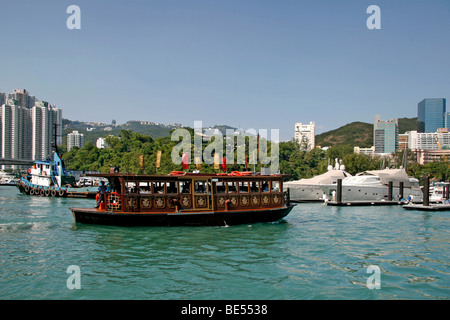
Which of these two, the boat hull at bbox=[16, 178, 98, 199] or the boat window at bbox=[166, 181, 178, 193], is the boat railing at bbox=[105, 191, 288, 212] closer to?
the boat window at bbox=[166, 181, 178, 193]

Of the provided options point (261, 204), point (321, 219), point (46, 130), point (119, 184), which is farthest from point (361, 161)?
Answer: point (46, 130)

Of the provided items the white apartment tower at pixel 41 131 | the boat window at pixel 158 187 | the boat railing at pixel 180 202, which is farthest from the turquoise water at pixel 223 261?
the white apartment tower at pixel 41 131

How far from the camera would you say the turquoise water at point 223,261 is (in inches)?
408

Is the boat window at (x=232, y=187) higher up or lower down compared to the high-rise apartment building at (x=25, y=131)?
lower down

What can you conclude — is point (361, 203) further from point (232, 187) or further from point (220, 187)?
point (220, 187)

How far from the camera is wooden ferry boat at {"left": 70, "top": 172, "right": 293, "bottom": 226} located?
1981 cm

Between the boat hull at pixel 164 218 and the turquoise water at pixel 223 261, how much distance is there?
14.8 inches

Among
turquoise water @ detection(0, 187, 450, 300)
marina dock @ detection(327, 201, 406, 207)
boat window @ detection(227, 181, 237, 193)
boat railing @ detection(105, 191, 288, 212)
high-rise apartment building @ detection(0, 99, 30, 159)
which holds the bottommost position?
marina dock @ detection(327, 201, 406, 207)

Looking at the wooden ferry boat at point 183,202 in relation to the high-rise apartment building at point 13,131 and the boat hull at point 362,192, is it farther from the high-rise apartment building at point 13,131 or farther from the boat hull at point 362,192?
the high-rise apartment building at point 13,131

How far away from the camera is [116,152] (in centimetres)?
9425

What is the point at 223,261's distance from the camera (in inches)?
525

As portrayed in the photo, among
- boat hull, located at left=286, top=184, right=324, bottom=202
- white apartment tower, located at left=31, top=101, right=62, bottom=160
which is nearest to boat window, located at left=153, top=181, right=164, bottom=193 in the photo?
boat hull, located at left=286, top=184, right=324, bottom=202
